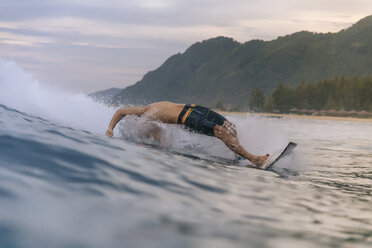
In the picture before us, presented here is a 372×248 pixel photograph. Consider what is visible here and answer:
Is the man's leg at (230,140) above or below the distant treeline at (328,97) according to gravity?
below

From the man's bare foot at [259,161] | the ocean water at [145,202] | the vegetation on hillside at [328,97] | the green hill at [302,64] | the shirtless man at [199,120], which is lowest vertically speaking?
the man's bare foot at [259,161]

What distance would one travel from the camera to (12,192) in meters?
2.64

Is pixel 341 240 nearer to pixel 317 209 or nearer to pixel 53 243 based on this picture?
pixel 317 209

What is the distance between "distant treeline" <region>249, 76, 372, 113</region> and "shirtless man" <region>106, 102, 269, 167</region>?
76.9 metres

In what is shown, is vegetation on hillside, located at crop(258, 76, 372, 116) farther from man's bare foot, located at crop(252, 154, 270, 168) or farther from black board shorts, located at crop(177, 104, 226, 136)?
man's bare foot, located at crop(252, 154, 270, 168)

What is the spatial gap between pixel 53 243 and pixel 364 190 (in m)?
3.94

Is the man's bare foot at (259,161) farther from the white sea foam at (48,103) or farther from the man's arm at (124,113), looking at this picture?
the white sea foam at (48,103)

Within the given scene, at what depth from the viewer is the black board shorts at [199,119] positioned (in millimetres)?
→ 6926

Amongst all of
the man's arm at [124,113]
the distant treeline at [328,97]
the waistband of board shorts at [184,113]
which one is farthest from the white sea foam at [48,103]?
the distant treeline at [328,97]

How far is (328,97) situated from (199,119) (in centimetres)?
8392

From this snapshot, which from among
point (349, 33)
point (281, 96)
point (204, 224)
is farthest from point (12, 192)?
point (349, 33)

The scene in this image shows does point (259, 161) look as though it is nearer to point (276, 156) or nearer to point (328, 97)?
point (276, 156)

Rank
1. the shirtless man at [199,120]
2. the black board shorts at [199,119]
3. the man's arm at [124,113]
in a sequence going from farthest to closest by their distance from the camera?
the man's arm at [124,113]
the black board shorts at [199,119]
the shirtless man at [199,120]

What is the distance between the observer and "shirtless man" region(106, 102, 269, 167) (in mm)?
6776
